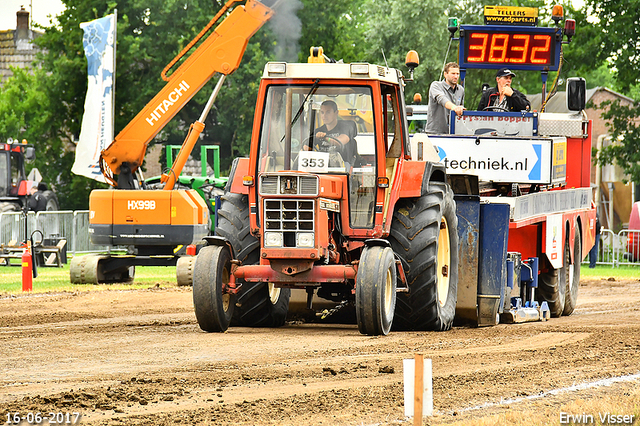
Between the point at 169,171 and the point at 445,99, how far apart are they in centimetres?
650

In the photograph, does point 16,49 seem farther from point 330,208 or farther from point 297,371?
point 297,371

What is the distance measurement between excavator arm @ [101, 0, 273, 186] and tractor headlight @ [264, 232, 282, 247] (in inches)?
328

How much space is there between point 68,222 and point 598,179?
73.8 ft

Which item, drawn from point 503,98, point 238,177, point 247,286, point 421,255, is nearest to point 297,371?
point 421,255

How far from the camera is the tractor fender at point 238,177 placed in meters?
11.2

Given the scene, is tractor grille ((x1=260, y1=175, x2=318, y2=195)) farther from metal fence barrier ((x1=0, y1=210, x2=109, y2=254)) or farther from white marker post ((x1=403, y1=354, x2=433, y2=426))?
metal fence barrier ((x1=0, y1=210, x2=109, y2=254))

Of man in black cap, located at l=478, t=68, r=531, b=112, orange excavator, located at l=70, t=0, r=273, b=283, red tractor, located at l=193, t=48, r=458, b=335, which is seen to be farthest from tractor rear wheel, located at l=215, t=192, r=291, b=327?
orange excavator, located at l=70, t=0, r=273, b=283

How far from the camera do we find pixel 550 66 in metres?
15.8

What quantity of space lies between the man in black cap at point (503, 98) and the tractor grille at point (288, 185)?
5.56 meters

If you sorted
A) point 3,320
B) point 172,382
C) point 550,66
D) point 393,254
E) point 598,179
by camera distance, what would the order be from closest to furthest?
point 172,382 < point 393,254 < point 3,320 < point 550,66 < point 598,179

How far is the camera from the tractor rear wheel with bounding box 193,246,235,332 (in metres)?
10.6

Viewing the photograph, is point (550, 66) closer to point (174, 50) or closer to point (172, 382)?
point (172, 382)

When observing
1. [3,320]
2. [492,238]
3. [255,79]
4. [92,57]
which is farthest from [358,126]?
[255,79]

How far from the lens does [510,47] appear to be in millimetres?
15922
